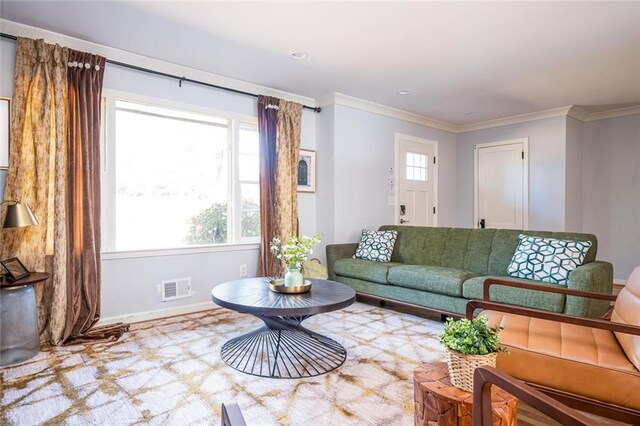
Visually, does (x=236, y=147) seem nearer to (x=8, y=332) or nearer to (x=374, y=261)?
(x=374, y=261)

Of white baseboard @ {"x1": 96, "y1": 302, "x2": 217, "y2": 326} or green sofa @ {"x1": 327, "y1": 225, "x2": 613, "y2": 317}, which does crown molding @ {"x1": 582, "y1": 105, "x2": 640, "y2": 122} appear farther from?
white baseboard @ {"x1": 96, "y1": 302, "x2": 217, "y2": 326}

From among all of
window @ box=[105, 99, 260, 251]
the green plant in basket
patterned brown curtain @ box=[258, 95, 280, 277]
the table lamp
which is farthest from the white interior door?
the table lamp

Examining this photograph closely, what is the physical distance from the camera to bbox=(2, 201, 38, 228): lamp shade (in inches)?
99.1

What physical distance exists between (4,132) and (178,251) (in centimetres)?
165

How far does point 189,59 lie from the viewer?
3.55 meters

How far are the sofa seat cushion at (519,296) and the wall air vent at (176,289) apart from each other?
2653mm

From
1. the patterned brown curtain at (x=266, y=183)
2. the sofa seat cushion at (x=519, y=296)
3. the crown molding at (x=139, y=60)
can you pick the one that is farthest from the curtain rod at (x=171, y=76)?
the sofa seat cushion at (x=519, y=296)

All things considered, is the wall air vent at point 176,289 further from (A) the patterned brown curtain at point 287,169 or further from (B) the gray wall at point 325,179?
(B) the gray wall at point 325,179

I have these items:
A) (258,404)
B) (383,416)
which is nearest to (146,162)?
(258,404)

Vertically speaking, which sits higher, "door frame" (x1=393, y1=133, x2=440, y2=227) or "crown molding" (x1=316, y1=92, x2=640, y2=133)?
"crown molding" (x1=316, y1=92, x2=640, y2=133)

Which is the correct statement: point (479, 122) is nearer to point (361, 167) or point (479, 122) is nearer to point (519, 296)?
point (361, 167)

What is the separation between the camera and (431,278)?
3.50 m

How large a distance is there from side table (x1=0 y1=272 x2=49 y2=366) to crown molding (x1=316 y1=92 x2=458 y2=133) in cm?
347

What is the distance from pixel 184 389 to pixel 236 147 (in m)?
2.66
